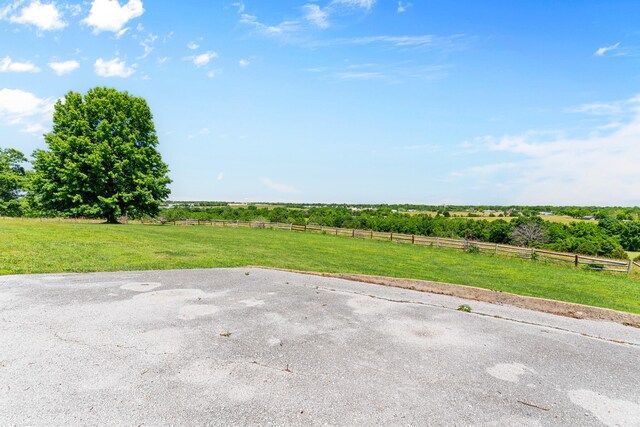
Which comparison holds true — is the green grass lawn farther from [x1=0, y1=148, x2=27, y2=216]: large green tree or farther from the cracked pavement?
[x1=0, y1=148, x2=27, y2=216]: large green tree

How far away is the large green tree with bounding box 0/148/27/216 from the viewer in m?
41.1

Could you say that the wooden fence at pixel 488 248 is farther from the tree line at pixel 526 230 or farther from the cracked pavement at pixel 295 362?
the tree line at pixel 526 230

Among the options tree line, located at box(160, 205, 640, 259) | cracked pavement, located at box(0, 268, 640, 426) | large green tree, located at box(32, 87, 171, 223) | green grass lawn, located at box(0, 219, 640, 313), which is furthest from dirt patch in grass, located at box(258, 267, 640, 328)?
tree line, located at box(160, 205, 640, 259)

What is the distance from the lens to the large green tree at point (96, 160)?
28.4 m

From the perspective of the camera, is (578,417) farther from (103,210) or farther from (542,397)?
(103,210)

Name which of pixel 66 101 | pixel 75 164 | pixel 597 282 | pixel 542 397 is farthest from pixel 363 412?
pixel 66 101

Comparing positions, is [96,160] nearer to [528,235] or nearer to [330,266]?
[330,266]

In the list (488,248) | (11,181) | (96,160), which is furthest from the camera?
(11,181)

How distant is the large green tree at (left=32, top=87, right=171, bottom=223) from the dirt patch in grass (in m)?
26.3

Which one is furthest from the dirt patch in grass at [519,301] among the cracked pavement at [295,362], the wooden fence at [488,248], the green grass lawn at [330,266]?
the wooden fence at [488,248]

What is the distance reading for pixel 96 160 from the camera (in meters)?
27.8

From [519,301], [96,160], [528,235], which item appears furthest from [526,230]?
[96,160]

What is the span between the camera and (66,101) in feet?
99.7

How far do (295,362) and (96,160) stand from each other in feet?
99.0
